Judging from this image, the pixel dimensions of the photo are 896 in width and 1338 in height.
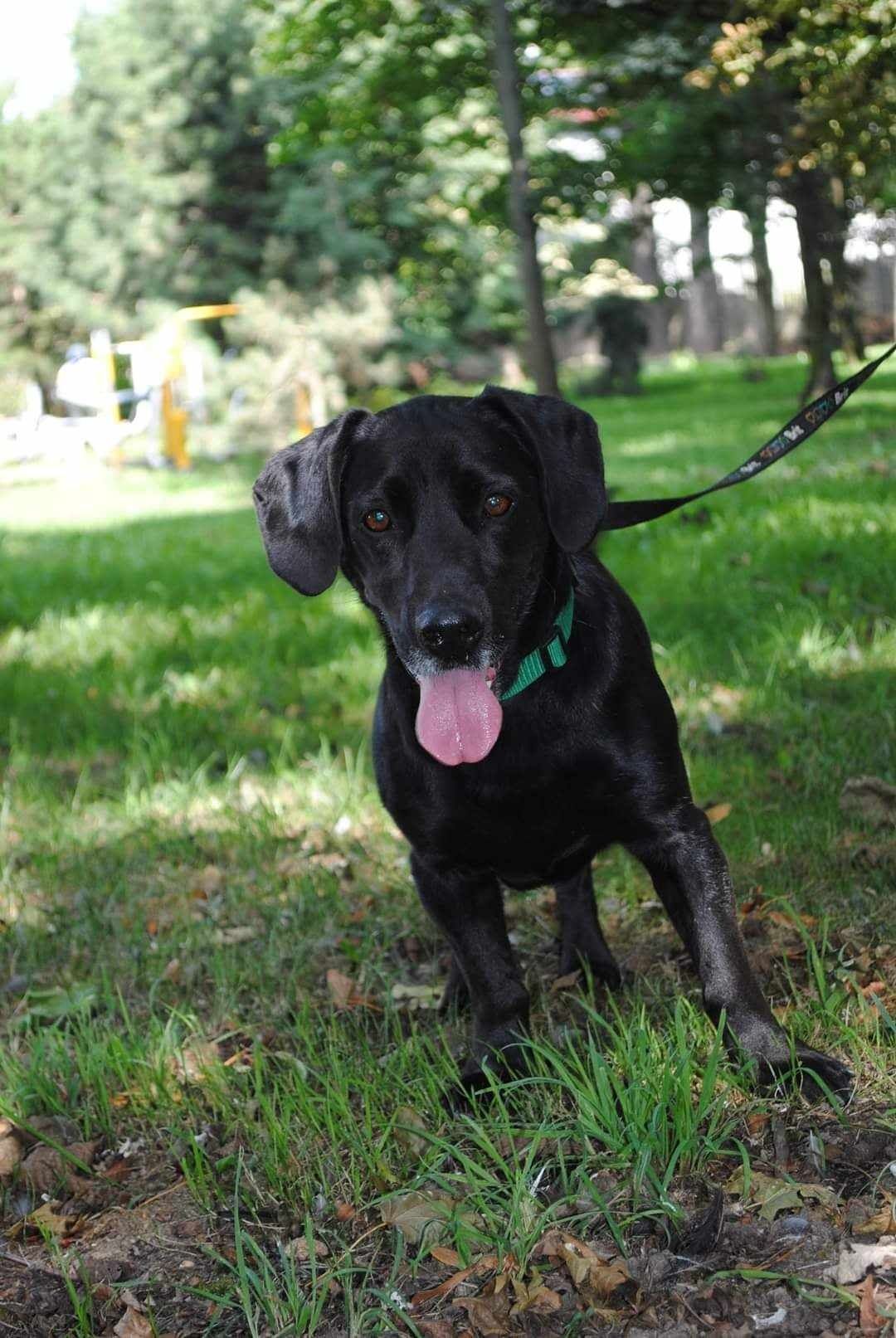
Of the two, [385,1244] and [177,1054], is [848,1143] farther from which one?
[177,1054]

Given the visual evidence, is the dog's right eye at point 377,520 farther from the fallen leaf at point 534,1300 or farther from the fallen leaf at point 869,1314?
the fallen leaf at point 869,1314

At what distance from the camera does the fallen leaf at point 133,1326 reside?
7.63 feet

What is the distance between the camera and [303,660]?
6602mm

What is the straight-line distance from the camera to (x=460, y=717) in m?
2.73

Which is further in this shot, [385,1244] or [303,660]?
[303,660]

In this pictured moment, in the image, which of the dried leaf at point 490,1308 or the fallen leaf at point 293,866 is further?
the fallen leaf at point 293,866

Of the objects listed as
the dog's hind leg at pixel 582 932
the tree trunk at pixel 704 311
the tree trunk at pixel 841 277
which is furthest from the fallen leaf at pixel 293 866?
the tree trunk at pixel 704 311

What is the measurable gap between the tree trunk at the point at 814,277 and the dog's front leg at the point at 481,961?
1400cm

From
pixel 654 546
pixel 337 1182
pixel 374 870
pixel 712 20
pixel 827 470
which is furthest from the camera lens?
pixel 712 20

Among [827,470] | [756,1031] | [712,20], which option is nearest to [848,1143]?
[756,1031]

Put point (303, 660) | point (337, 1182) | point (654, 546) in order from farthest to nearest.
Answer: point (654, 546)
point (303, 660)
point (337, 1182)

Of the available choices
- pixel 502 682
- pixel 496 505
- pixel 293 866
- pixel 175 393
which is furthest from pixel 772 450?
pixel 175 393

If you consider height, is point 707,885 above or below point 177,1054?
above

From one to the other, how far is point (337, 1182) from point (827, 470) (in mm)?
7512
